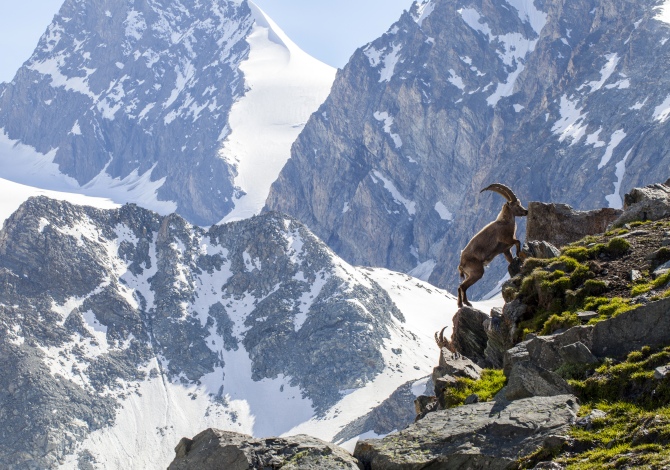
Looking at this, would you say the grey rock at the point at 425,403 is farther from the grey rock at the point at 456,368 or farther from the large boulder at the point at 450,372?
the grey rock at the point at 456,368

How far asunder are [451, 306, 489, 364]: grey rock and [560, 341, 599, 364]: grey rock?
26.5 ft

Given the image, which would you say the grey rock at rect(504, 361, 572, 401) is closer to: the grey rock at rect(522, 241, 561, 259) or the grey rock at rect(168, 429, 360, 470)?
the grey rock at rect(168, 429, 360, 470)

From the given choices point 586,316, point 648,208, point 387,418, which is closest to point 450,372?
point 586,316

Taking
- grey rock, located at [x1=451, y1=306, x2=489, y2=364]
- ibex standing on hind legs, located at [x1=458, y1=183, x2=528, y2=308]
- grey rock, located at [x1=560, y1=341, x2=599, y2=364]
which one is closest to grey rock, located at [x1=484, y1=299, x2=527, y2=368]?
grey rock, located at [x1=451, y1=306, x2=489, y2=364]

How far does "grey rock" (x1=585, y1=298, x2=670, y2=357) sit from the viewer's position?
16031 mm

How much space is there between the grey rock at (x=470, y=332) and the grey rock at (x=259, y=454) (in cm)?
914

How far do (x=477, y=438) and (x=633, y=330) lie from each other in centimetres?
387

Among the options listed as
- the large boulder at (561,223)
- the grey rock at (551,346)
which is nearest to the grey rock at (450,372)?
the grey rock at (551,346)

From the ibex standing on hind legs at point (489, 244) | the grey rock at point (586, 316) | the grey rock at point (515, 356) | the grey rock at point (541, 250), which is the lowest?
the grey rock at point (515, 356)

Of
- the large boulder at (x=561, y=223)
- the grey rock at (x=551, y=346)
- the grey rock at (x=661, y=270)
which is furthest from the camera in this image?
the large boulder at (x=561, y=223)

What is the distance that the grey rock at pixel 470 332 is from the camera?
2473 cm

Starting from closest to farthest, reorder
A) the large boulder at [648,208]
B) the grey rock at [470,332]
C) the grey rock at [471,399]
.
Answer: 1. the grey rock at [471,399]
2. the large boulder at [648,208]
3. the grey rock at [470,332]

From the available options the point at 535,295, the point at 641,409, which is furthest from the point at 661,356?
the point at 535,295

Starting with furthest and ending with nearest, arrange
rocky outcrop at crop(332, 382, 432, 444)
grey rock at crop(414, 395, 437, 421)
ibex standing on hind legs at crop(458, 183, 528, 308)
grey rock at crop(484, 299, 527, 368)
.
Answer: rocky outcrop at crop(332, 382, 432, 444) → ibex standing on hind legs at crop(458, 183, 528, 308) → grey rock at crop(414, 395, 437, 421) → grey rock at crop(484, 299, 527, 368)
